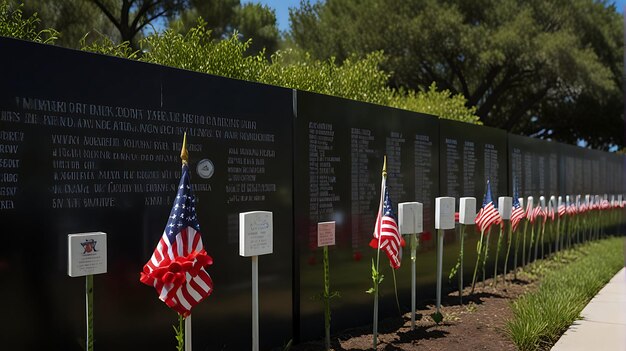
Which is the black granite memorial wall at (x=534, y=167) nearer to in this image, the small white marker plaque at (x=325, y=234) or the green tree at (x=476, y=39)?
the small white marker plaque at (x=325, y=234)

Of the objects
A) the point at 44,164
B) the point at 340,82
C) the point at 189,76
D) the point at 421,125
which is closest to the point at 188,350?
the point at 44,164

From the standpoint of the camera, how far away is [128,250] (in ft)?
14.2

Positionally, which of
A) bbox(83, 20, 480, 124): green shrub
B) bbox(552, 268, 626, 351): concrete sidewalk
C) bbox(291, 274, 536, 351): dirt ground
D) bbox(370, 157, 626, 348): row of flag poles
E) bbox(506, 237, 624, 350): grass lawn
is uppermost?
bbox(83, 20, 480, 124): green shrub

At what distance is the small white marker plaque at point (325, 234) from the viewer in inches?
227

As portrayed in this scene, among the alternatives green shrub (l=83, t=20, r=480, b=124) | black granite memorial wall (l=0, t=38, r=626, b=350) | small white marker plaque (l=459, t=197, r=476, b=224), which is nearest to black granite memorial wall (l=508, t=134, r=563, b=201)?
small white marker plaque (l=459, t=197, r=476, b=224)

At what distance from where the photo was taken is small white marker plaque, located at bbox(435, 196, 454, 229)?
7438 millimetres

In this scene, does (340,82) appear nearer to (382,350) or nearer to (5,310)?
(382,350)

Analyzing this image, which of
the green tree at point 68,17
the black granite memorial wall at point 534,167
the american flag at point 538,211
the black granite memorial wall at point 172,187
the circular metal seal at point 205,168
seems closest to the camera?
the black granite memorial wall at point 172,187

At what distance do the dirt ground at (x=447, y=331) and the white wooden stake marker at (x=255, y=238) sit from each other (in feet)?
3.90

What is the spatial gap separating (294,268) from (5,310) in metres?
2.74

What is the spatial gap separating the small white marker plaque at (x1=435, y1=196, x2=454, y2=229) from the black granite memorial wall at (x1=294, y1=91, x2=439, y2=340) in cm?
45

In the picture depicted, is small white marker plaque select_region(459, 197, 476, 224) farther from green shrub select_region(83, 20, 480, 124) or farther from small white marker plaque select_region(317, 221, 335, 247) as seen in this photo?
green shrub select_region(83, 20, 480, 124)

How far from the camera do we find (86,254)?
148 inches

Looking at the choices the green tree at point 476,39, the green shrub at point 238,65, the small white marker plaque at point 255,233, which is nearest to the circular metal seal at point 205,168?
the small white marker plaque at point 255,233
